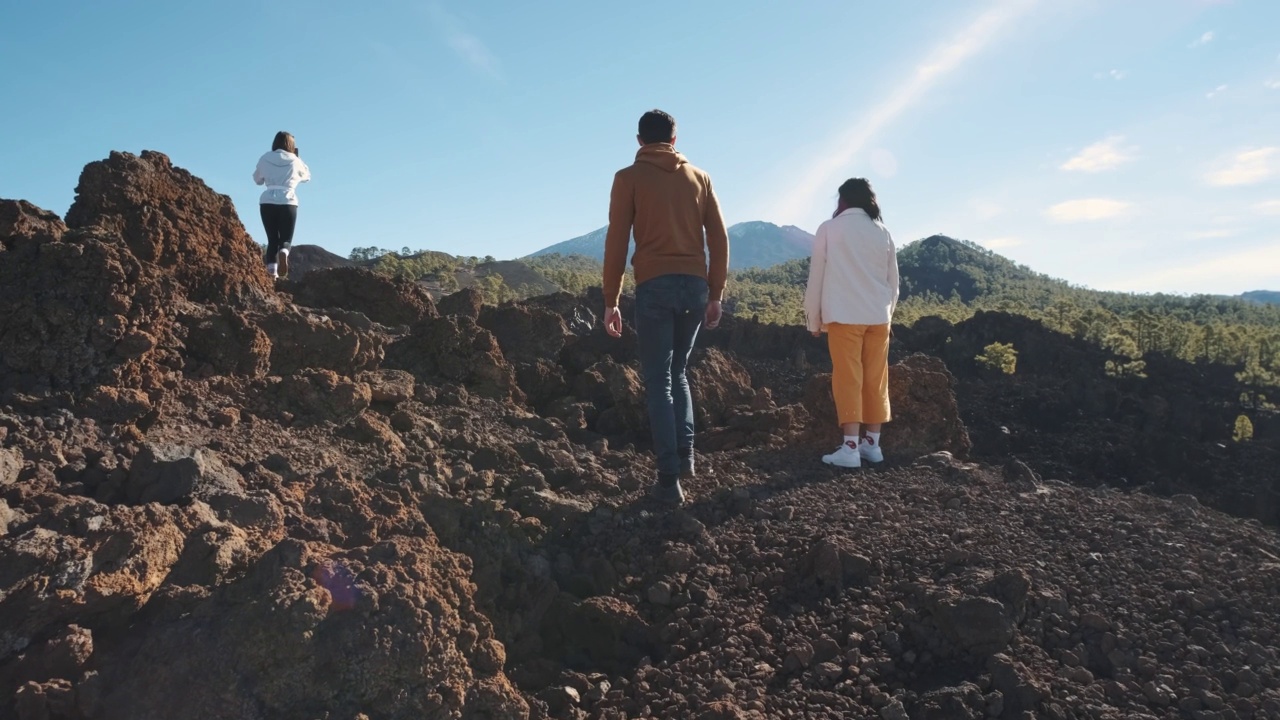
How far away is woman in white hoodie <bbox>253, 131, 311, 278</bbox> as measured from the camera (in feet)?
22.9

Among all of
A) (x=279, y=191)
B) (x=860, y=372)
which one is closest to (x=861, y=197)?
(x=860, y=372)

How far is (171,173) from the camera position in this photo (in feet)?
17.1

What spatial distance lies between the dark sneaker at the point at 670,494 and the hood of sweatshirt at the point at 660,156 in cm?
175

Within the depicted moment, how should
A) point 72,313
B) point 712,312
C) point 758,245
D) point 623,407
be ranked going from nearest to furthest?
point 72,313 < point 712,312 < point 623,407 < point 758,245

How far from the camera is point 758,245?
162m

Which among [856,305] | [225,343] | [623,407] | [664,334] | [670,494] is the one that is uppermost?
[856,305]

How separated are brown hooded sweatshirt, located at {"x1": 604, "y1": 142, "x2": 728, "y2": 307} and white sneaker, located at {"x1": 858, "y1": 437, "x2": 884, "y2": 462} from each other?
1.88m

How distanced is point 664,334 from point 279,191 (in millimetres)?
4499

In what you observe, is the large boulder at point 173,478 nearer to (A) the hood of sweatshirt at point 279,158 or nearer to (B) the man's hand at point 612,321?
(B) the man's hand at point 612,321

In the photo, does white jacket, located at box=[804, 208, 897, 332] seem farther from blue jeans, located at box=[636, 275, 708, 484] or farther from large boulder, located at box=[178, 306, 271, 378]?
large boulder, located at box=[178, 306, 271, 378]

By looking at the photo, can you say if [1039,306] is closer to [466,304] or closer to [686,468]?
[466,304]

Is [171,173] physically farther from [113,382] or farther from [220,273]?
[113,382]

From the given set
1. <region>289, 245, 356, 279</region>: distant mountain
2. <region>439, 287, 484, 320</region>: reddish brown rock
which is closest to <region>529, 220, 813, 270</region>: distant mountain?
<region>289, 245, 356, 279</region>: distant mountain

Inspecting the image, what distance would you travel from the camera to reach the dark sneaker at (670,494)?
14.1 feet
